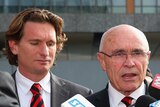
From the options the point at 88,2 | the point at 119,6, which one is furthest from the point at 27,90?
the point at 119,6

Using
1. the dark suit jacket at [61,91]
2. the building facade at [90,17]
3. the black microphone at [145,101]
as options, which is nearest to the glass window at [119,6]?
the building facade at [90,17]

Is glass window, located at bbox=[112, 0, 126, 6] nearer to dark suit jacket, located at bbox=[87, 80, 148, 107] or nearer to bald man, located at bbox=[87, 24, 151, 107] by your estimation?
dark suit jacket, located at bbox=[87, 80, 148, 107]

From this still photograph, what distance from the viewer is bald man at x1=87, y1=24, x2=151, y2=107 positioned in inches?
93.7

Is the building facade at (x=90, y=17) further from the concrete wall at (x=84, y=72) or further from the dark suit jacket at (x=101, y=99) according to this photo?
the dark suit jacket at (x=101, y=99)

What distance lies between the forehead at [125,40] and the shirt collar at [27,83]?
675 millimetres

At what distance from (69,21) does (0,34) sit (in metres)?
3.70

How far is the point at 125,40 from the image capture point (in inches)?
96.3

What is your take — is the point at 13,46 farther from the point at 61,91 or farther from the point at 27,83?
the point at 61,91

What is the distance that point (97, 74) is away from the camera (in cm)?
1597

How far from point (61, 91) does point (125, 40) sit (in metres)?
0.85

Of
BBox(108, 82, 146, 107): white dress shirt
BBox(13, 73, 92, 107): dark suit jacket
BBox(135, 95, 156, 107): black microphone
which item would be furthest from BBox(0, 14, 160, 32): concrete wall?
BBox(135, 95, 156, 107): black microphone

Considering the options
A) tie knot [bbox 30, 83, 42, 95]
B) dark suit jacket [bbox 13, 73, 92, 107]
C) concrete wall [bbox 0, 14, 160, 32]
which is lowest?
concrete wall [bbox 0, 14, 160, 32]

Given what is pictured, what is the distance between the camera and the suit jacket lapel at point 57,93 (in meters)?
3.00

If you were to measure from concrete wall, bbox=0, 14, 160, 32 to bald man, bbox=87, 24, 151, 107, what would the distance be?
20.4m
